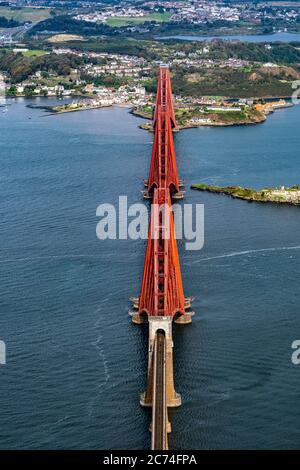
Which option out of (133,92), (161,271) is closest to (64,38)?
(133,92)

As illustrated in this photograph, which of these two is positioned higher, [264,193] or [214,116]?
[214,116]

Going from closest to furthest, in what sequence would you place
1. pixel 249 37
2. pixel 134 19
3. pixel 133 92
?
pixel 133 92, pixel 249 37, pixel 134 19

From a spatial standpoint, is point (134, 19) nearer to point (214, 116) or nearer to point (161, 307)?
point (214, 116)

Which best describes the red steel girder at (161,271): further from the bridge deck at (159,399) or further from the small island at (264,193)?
the small island at (264,193)

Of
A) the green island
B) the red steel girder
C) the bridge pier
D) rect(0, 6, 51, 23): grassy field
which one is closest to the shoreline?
the green island

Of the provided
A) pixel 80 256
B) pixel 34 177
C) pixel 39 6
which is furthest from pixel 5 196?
pixel 39 6
